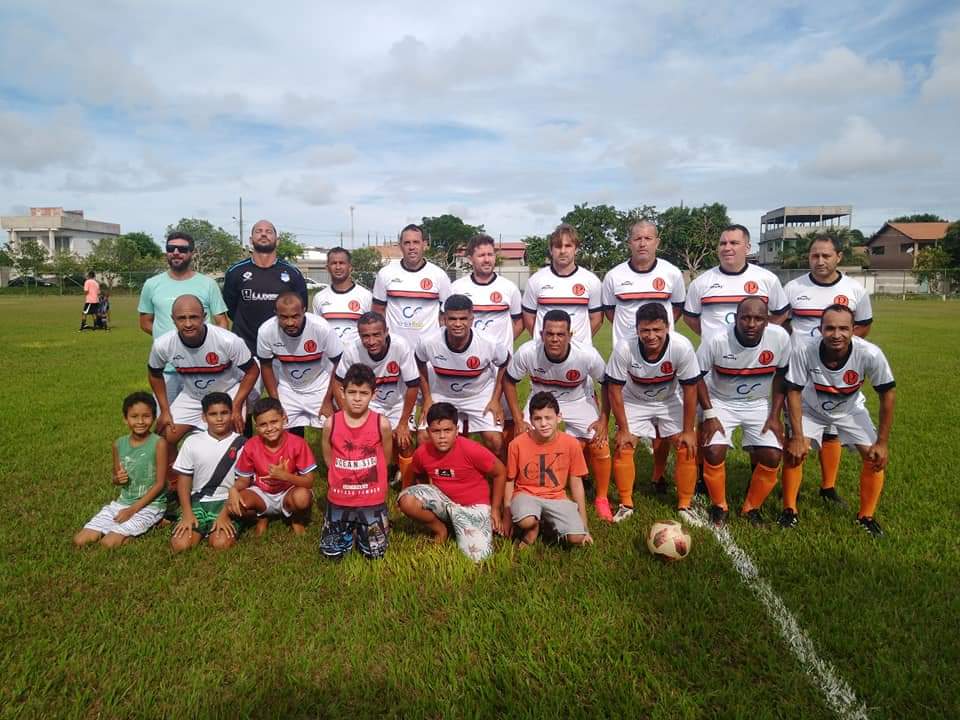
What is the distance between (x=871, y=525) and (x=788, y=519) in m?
0.49

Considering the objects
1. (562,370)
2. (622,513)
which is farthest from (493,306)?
(622,513)

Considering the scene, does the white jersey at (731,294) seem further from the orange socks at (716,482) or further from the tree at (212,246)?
the tree at (212,246)

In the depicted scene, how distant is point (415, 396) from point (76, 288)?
48.7 m

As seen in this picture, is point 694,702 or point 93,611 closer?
point 694,702

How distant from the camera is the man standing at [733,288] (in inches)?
198

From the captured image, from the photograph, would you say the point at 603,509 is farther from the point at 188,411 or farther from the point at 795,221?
the point at 795,221

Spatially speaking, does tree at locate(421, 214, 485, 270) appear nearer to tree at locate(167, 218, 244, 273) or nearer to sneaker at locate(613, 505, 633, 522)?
tree at locate(167, 218, 244, 273)

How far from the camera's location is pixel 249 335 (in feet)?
18.1

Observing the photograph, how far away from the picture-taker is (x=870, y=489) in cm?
418

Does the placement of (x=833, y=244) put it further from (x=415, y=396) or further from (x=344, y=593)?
(x=344, y=593)

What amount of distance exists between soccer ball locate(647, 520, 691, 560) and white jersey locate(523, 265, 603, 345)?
2.02 metres

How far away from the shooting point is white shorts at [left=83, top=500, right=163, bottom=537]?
4.06 meters

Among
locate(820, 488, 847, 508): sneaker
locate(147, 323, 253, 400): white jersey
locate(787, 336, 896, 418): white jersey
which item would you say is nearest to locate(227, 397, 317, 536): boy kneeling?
locate(147, 323, 253, 400): white jersey

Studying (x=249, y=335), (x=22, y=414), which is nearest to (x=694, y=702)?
(x=249, y=335)
